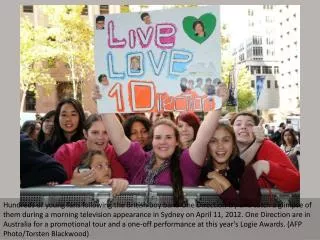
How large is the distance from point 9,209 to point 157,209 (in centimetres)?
100

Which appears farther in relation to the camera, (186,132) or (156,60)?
(186,132)

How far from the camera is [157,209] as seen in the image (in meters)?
3.21

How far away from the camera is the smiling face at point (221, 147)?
3.19 metres

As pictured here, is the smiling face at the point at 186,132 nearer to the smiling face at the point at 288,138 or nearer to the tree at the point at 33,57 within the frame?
the tree at the point at 33,57

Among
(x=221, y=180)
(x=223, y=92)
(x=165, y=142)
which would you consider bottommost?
(x=221, y=180)

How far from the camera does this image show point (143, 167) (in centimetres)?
325

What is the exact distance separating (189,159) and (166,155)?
0.50ft

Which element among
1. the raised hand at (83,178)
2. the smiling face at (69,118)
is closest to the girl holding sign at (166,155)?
the raised hand at (83,178)

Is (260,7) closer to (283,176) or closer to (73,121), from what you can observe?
(283,176)

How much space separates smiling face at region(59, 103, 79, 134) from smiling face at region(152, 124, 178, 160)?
74 centimetres

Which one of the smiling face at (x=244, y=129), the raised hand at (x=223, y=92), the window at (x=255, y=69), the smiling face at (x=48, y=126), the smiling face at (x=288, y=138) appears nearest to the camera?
the raised hand at (x=223, y=92)

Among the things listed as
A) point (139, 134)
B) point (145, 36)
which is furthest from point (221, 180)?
point (145, 36)

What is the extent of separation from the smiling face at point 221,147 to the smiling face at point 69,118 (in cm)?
105

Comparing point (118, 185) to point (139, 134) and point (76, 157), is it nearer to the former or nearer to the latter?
point (76, 157)
